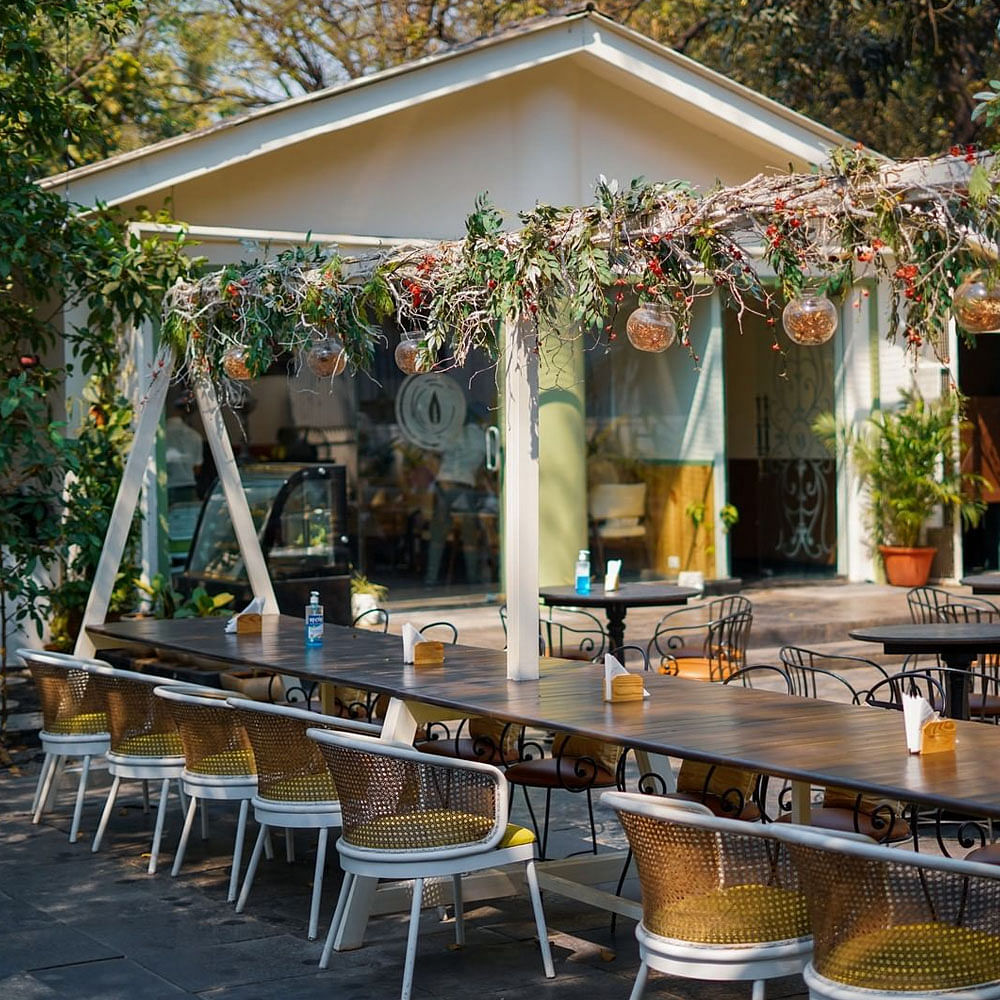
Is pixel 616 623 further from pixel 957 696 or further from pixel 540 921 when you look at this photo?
pixel 540 921

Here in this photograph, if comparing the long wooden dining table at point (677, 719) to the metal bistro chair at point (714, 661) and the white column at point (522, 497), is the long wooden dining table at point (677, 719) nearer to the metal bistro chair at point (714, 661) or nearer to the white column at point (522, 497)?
the white column at point (522, 497)

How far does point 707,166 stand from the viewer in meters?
14.4

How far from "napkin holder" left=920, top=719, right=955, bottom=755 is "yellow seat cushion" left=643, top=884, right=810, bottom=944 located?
2.61 ft

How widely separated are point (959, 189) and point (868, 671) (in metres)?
7.12

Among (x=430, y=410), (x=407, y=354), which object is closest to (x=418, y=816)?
(x=407, y=354)

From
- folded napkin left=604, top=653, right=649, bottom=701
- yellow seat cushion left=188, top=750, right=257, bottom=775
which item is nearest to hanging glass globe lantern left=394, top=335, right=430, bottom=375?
yellow seat cushion left=188, top=750, right=257, bottom=775

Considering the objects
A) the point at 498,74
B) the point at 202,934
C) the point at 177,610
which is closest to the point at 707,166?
the point at 498,74

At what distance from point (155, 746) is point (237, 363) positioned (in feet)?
7.28

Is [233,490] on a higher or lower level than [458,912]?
higher

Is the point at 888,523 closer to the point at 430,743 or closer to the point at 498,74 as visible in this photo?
the point at 498,74

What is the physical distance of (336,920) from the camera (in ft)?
18.4

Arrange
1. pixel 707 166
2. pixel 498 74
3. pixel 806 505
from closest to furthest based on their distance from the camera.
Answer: pixel 498 74 < pixel 707 166 < pixel 806 505

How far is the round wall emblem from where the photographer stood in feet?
46.6

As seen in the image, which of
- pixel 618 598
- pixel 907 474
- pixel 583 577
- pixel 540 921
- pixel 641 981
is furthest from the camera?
pixel 907 474
